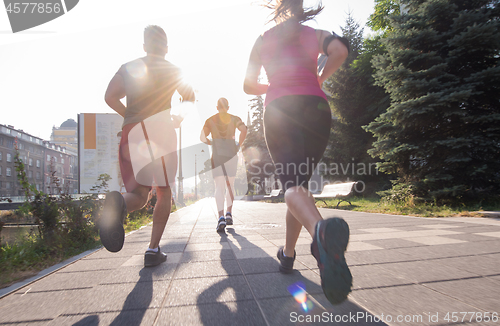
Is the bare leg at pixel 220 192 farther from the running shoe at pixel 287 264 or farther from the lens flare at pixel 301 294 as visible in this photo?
the lens flare at pixel 301 294

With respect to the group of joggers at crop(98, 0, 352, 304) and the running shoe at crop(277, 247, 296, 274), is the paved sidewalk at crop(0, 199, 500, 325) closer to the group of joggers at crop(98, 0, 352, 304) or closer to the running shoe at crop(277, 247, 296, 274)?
the running shoe at crop(277, 247, 296, 274)

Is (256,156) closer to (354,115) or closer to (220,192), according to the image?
(354,115)

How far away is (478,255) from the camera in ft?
8.05

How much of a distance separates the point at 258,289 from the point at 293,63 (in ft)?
4.94

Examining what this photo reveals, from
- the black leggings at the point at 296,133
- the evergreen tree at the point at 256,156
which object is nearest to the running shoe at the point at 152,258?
the black leggings at the point at 296,133

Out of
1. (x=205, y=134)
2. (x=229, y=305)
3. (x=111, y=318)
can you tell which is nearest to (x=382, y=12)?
(x=205, y=134)

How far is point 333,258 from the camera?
51.8 inches

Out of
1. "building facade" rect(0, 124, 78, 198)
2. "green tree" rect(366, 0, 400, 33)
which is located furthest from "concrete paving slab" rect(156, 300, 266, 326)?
"building facade" rect(0, 124, 78, 198)

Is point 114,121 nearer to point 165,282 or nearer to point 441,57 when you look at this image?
point 441,57

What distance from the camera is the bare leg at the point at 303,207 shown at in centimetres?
152

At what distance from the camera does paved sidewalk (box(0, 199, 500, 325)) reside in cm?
144

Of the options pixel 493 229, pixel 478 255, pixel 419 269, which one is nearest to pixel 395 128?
pixel 493 229

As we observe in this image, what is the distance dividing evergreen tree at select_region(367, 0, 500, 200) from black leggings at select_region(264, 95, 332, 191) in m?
6.77

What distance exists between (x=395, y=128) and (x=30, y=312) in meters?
9.12
